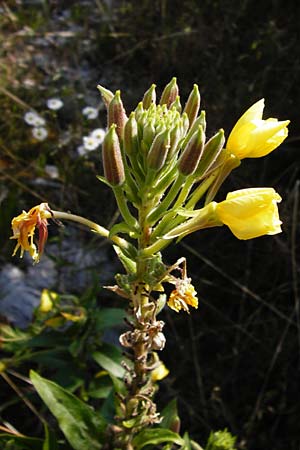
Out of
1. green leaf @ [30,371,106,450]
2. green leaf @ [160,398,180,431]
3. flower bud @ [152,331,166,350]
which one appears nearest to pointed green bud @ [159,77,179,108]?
flower bud @ [152,331,166,350]

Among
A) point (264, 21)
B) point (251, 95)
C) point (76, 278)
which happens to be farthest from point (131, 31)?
point (76, 278)

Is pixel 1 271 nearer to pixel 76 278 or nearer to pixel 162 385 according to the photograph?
pixel 76 278

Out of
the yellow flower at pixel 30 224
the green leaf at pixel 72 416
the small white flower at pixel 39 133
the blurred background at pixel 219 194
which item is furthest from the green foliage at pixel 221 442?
the small white flower at pixel 39 133

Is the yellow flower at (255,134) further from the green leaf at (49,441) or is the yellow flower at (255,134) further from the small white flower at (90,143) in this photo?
the small white flower at (90,143)

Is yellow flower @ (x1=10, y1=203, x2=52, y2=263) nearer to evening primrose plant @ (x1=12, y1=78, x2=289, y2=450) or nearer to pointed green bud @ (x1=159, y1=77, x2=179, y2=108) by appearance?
evening primrose plant @ (x1=12, y1=78, x2=289, y2=450)

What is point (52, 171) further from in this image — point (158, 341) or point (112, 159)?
point (112, 159)
